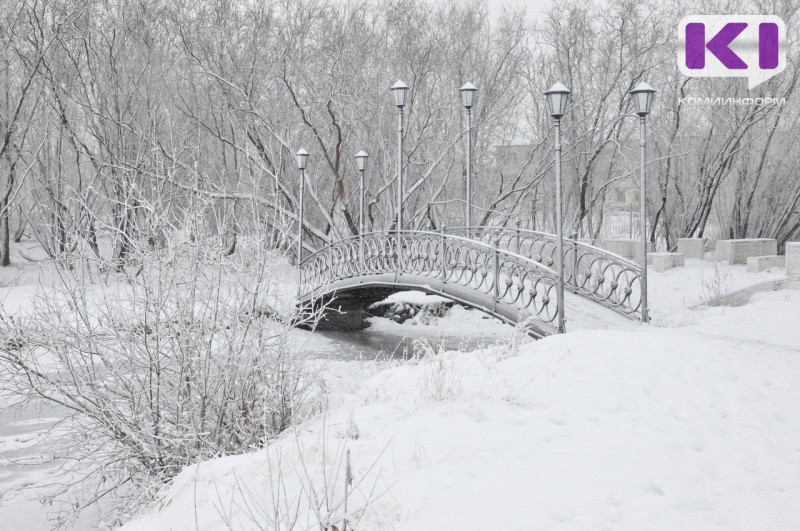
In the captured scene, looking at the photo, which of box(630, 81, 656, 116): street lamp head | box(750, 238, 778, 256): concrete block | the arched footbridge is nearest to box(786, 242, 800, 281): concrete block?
the arched footbridge

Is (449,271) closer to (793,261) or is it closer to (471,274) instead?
(471,274)

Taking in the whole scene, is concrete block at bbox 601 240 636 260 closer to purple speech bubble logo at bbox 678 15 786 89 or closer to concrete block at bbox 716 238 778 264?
concrete block at bbox 716 238 778 264

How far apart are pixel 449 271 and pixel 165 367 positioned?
8054 millimetres

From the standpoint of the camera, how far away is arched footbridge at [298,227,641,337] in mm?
11797

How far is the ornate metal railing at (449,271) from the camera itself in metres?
11.7

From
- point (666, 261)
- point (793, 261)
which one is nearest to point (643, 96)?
point (793, 261)

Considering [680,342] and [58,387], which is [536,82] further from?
[58,387]

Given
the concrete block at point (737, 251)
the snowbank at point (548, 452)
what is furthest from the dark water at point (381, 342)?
the snowbank at point (548, 452)

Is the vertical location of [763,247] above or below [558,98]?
below

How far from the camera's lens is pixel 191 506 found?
17.9ft

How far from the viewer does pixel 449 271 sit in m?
14.6

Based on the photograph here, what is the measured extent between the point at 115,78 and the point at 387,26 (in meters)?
7.85

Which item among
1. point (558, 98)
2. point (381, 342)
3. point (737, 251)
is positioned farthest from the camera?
point (737, 251)

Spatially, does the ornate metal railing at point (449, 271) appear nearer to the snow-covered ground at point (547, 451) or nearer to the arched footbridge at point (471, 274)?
the arched footbridge at point (471, 274)
